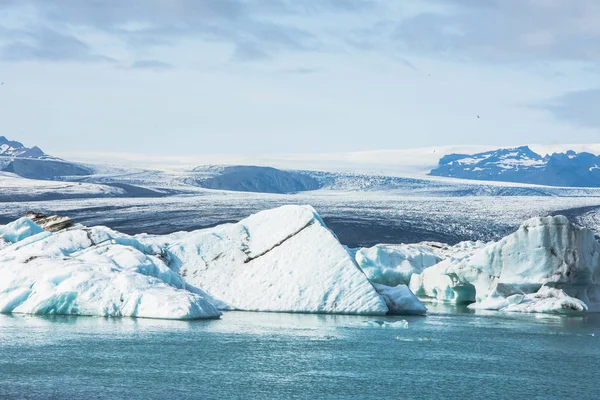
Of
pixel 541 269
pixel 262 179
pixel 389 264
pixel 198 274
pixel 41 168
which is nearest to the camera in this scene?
pixel 198 274

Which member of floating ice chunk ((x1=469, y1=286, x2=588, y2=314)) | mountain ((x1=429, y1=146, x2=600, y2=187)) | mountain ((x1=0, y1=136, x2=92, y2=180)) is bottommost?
floating ice chunk ((x1=469, y1=286, x2=588, y2=314))

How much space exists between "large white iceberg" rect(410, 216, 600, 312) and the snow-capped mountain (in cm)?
10454

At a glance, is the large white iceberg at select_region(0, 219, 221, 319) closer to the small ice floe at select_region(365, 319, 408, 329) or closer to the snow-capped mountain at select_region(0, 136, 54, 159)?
the small ice floe at select_region(365, 319, 408, 329)

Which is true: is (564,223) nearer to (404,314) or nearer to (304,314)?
(404,314)

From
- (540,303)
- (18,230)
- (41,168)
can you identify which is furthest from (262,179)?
(540,303)

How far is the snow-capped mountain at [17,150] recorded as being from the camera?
423 feet

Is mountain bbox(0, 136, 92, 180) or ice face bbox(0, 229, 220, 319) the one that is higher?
mountain bbox(0, 136, 92, 180)

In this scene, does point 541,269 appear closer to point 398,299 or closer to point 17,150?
point 398,299

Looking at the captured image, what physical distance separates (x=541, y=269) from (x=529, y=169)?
130867mm

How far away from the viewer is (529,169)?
151 metres

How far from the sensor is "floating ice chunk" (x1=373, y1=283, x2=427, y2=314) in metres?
20.1

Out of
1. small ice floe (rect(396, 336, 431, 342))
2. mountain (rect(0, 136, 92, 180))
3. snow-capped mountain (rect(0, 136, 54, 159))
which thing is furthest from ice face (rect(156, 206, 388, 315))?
snow-capped mountain (rect(0, 136, 54, 159))

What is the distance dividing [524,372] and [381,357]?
2.16 meters

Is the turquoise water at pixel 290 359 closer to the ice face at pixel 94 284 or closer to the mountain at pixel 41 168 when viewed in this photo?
the ice face at pixel 94 284
